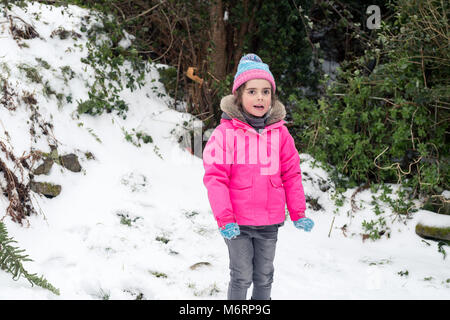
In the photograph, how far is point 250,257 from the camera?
2598 millimetres

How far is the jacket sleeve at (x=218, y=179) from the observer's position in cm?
241

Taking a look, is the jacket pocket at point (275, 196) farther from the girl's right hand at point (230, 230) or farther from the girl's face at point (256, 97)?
the girl's face at point (256, 97)

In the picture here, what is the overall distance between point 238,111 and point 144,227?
1.77m

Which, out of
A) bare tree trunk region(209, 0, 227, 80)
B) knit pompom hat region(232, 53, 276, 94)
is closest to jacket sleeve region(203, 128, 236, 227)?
knit pompom hat region(232, 53, 276, 94)

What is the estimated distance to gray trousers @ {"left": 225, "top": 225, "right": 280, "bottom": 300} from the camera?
256cm

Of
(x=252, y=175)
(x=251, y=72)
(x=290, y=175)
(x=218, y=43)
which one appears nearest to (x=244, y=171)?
(x=252, y=175)

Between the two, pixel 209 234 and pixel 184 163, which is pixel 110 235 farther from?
pixel 184 163

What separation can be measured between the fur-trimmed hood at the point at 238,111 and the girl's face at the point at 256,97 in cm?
6

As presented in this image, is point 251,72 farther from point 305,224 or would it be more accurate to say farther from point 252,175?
point 305,224

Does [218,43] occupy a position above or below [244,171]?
above

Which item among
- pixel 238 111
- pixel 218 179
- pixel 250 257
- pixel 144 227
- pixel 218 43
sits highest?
pixel 218 43

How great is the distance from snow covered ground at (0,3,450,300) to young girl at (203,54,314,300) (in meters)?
0.74

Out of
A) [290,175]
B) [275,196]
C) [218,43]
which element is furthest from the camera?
[218,43]

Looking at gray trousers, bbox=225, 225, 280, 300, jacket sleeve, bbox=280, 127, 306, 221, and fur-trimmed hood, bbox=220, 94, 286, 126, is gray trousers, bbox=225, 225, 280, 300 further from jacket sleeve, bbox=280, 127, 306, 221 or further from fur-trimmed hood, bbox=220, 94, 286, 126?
fur-trimmed hood, bbox=220, 94, 286, 126
